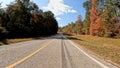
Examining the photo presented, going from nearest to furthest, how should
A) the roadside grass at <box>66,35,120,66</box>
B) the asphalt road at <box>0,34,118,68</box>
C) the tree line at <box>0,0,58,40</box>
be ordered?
the asphalt road at <box>0,34,118,68</box>, the roadside grass at <box>66,35,120,66</box>, the tree line at <box>0,0,58,40</box>

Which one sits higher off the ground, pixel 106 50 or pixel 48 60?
pixel 48 60

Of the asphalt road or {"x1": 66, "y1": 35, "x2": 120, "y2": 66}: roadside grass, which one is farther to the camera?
{"x1": 66, "y1": 35, "x2": 120, "y2": 66}: roadside grass

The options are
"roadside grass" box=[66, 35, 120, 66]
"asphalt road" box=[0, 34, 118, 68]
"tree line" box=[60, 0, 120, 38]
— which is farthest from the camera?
"tree line" box=[60, 0, 120, 38]

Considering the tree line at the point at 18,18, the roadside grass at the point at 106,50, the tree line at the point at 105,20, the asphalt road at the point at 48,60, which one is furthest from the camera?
the tree line at the point at 105,20

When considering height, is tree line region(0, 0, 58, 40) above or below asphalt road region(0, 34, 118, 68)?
above

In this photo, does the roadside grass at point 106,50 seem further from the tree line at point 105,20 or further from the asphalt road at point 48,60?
the tree line at point 105,20

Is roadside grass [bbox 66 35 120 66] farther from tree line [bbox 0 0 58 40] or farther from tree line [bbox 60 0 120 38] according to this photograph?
tree line [bbox 60 0 120 38]

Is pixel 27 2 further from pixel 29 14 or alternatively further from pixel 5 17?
pixel 5 17

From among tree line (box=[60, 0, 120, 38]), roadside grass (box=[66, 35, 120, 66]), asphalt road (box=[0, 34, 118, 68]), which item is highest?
tree line (box=[60, 0, 120, 38])

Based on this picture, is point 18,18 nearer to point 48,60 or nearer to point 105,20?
point 105,20

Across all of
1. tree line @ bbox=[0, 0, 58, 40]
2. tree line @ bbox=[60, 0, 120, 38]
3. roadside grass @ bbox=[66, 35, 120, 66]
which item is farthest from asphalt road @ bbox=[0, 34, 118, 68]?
tree line @ bbox=[60, 0, 120, 38]

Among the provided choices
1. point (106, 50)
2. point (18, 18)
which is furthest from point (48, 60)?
point (18, 18)

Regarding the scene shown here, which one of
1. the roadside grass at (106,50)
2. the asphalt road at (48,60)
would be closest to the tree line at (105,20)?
the roadside grass at (106,50)

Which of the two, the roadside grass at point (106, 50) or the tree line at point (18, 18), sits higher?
the tree line at point (18, 18)
